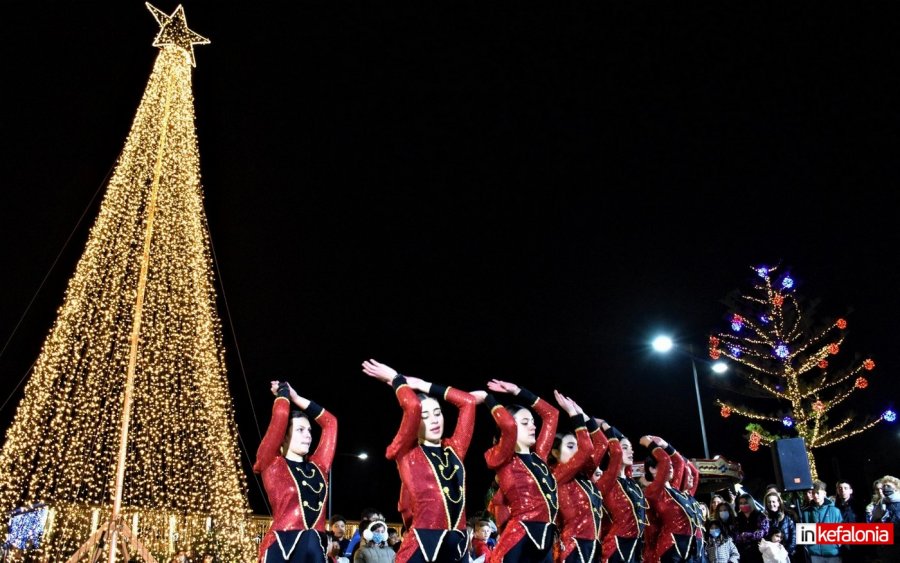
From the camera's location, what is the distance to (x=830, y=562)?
9.77 metres

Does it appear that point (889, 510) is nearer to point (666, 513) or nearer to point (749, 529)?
point (749, 529)

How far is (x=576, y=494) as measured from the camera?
25.6 feet

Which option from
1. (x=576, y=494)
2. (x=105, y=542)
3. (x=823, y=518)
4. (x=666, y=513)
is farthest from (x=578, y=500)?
(x=105, y=542)

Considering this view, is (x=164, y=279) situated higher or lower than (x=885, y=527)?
higher

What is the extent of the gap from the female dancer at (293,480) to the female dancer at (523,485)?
5.05ft

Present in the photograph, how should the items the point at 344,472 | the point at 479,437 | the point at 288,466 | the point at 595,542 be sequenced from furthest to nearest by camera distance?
the point at 344,472 → the point at 479,437 → the point at 595,542 → the point at 288,466

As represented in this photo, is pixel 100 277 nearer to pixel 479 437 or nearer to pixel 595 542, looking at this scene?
pixel 595 542

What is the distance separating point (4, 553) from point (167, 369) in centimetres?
426

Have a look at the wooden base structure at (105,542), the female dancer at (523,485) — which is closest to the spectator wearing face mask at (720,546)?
the female dancer at (523,485)

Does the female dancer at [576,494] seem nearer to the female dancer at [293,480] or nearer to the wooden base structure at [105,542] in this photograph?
the female dancer at [293,480]

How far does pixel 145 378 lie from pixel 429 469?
38.5 feet

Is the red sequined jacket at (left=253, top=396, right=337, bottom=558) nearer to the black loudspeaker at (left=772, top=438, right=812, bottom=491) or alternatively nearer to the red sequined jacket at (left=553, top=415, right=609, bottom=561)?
the red sequined jacket at (left=553, top=415, right=609, bottom=561)

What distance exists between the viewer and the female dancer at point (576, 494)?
7.64 meters

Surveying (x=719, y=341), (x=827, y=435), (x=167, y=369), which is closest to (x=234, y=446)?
(x=167, y=369)
